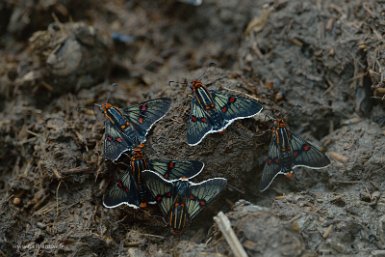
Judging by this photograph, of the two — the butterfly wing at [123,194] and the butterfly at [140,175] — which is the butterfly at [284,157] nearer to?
the butterfly at [140,175]

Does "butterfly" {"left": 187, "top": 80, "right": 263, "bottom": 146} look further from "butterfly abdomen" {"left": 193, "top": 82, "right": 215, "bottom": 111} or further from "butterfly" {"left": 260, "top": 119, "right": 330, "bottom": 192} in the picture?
"butterfly" {"left": 260, "top": 119, "right": 330, "bottom": 192}

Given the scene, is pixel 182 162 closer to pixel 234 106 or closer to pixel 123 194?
pixel 123 194

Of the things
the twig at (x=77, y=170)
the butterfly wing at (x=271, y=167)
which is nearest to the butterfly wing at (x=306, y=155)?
the butterfly wing at (x=271, y=167)

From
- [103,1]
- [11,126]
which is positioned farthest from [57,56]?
[103,1]

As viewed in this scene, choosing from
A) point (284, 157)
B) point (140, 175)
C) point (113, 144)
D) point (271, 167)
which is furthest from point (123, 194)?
point (284, 157)

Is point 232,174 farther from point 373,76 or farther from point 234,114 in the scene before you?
point 373,76

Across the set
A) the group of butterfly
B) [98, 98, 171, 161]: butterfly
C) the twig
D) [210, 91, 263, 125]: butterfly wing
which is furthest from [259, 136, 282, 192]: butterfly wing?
the twig
